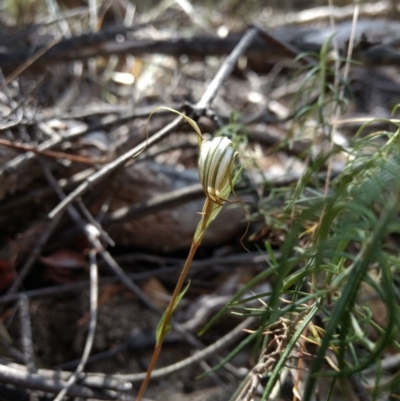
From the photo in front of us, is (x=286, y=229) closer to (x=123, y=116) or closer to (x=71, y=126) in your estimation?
(x=123, y=116)

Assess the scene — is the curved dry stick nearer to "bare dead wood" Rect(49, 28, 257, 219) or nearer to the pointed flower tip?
"bare dead wood" Rect(49, 28, 257, 219)

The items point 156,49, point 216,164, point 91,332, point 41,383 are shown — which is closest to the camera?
point 216,164

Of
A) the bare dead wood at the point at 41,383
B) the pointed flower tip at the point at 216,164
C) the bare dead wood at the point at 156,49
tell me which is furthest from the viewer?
the bare dead wood at the point at 156,49

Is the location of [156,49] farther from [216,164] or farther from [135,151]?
[216,164]

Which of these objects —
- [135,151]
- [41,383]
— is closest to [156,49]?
[135,151]

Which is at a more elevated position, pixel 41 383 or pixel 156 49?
pixel 156 49

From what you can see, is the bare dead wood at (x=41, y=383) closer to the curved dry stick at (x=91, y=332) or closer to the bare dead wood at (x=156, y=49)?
the curved dry stick at (x=91, y=332)

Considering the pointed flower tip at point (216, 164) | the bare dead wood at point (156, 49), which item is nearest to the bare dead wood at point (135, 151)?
the pointed flower tip at point (216, 164)

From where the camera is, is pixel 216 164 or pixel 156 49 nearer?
pixel 216 164

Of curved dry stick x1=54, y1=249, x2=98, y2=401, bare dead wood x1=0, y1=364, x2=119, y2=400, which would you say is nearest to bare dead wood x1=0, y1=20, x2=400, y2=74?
curved dry stick x1=54, y1=249, x2=98, y2=401
